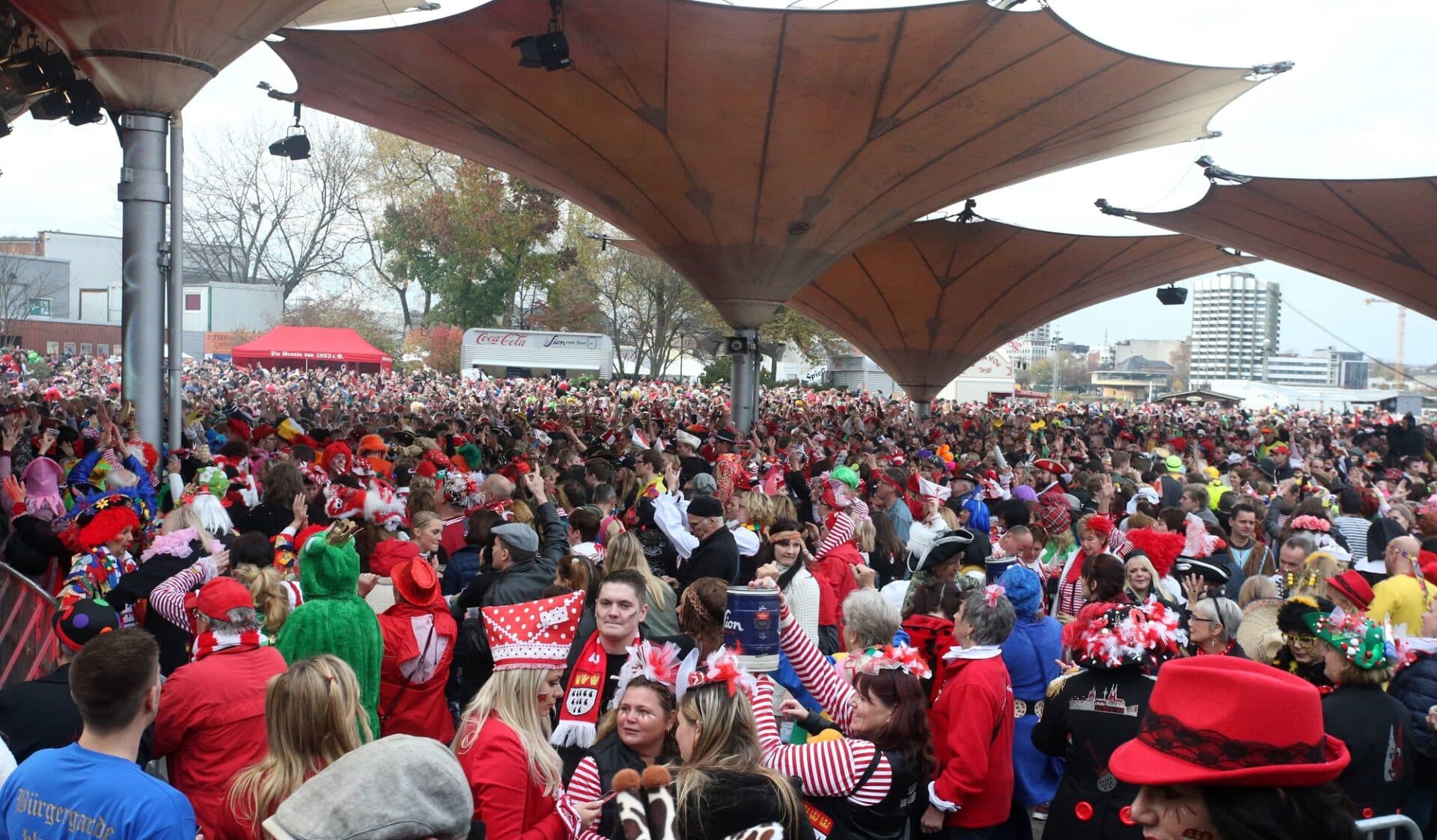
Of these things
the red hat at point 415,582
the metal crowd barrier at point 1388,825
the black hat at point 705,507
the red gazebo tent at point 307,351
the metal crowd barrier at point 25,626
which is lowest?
the metal crowd barrier at point 25,626

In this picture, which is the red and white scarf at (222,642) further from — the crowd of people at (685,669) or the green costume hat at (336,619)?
the green costume hat at (336,619)

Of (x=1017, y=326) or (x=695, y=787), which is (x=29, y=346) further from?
(x=695, y=787)

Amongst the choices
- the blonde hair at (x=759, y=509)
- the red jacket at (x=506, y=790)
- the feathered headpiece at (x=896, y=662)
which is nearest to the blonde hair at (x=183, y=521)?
the blonde hair at (x=759, y=509)

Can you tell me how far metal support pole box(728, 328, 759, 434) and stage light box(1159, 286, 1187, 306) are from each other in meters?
12.3

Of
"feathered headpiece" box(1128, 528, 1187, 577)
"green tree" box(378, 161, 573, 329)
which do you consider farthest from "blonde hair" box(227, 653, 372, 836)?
"green tree" box(378, 161, 573, 329)

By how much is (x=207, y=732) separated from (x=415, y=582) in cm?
119

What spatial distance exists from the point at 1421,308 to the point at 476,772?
89.7 ft

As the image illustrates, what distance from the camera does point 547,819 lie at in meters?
3.69

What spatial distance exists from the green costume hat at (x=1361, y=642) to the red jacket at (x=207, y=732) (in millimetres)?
3930

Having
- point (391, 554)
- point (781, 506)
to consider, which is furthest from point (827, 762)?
point (781, 506)

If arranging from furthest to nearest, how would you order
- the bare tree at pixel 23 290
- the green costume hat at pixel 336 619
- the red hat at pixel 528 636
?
the bare tree at pixel 23 290 → the green costume hat at pixel 336 619 → the red hat at pixel 528 636

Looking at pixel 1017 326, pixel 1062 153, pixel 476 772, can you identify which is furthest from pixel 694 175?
pixel 476 772

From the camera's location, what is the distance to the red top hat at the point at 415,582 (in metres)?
5.18

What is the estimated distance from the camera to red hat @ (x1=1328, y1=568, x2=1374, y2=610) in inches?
224
